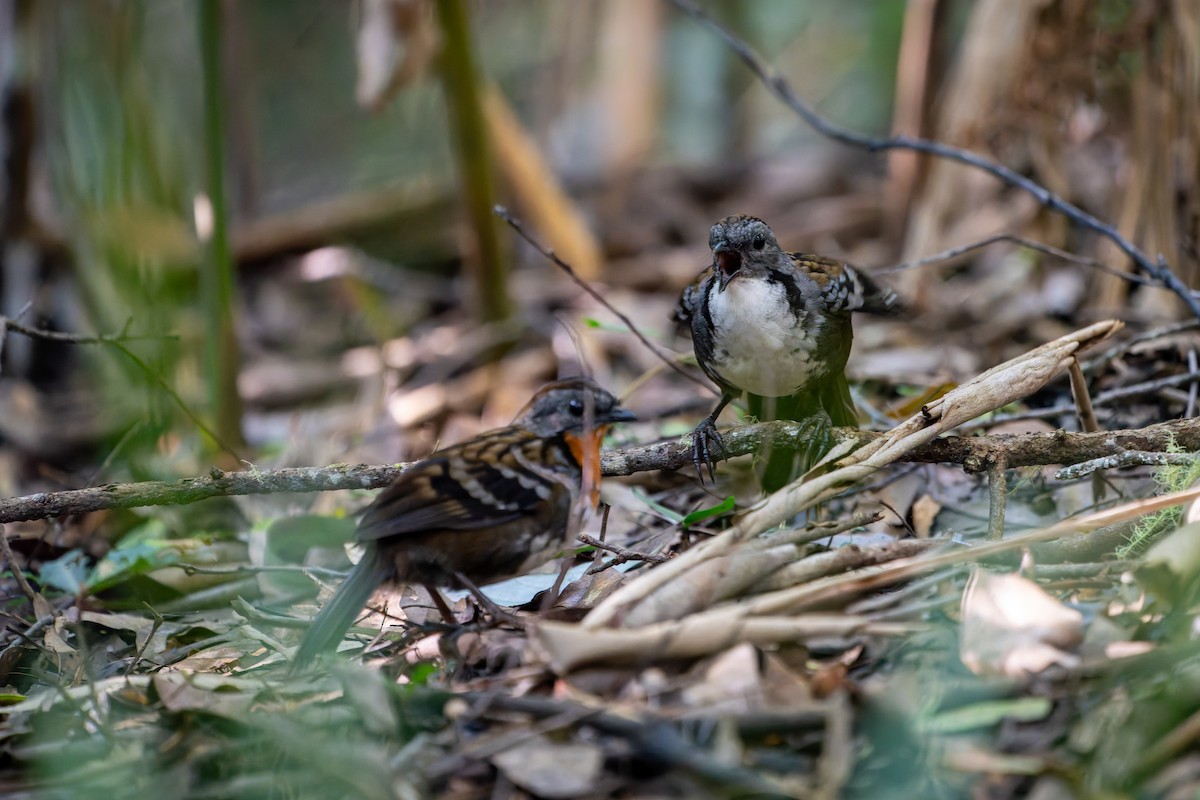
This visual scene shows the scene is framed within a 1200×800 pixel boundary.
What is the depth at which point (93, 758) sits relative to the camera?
2734mm

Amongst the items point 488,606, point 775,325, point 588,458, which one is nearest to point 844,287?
point 775,325

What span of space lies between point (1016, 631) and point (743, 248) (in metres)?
1.78

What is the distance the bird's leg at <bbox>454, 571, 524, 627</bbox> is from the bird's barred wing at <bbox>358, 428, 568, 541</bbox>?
5.6 inches

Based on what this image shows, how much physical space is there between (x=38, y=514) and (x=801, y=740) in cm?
212

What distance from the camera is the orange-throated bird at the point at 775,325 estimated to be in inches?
153

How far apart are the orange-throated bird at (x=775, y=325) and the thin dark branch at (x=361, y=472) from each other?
0.55m

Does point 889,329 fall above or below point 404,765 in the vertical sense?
above

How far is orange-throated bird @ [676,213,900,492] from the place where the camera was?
3.88m

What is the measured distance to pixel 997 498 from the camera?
323cm

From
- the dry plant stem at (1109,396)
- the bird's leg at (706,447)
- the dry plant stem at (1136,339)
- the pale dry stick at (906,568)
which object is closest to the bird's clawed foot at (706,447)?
the bird's leg at (706,447)

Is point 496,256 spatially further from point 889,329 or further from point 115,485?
point 115,485

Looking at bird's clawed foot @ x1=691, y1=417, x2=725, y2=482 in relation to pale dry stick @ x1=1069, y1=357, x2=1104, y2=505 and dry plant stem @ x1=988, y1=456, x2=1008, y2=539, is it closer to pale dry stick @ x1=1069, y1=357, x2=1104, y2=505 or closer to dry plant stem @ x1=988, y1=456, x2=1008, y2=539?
dry plant stem @ x1=988, y1=456, x2=1008, y2=539

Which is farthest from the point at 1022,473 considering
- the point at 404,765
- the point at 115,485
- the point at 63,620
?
the point at 63,620

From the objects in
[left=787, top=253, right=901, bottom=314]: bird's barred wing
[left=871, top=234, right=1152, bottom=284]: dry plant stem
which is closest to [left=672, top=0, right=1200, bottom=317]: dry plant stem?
[left=871, top=234, right=1152, bottom=284]: dry plant stem
